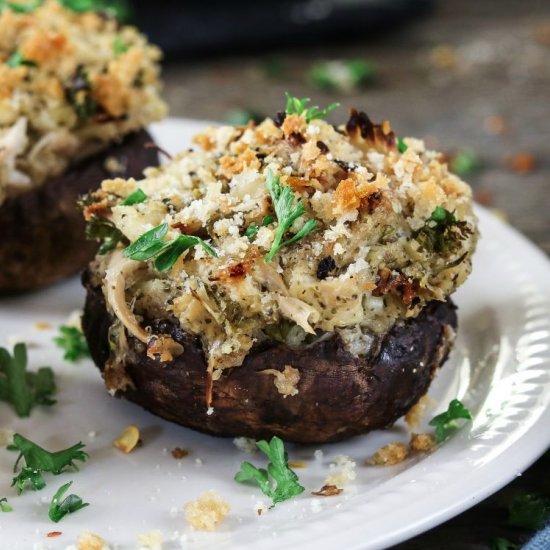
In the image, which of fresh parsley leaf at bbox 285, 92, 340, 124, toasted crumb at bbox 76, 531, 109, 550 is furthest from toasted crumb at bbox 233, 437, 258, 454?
fresh parsley leaf at bbox 285, 92, 340, 124

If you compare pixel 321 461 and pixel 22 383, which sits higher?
pixel 321 461

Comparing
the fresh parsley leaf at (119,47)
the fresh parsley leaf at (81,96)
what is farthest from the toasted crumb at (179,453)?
the fresh parsley leaf at (119,47)

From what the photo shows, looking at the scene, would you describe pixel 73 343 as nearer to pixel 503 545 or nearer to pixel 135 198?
pixel 135 198

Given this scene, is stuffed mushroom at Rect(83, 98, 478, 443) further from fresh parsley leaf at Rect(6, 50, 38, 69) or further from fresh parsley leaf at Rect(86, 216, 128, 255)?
fresh parsley leaf at Rect(6, 50, 38, 69)

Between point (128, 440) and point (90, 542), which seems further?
point (128, 440)

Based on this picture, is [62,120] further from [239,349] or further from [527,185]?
[527,185]

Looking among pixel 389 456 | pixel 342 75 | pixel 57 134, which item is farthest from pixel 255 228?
pixel 342 75

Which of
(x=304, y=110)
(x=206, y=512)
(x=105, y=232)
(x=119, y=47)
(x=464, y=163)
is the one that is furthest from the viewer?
(x=464, y=163)
